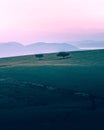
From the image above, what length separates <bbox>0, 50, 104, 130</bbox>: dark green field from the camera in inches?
1267

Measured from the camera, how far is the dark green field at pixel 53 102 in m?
32.2

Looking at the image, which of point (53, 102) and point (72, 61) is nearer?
point (53, 102)

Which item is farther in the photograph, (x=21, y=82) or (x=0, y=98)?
(x=21, y=82)

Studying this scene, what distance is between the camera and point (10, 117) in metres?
35.6

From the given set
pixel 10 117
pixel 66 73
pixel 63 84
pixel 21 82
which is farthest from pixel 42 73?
pixel 10 117

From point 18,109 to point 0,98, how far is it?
872 centimetres

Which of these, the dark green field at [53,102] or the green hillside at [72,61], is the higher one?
the green hillside at [72,61]

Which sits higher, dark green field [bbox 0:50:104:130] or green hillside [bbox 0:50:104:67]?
green hillside [bbox 0:50:104:67]

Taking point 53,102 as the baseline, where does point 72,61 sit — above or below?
above

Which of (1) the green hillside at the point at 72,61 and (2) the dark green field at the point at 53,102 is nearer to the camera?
(2) the dark green field at the point at 53,102

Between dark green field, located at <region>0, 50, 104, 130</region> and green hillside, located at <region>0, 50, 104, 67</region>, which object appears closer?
dark green field, located at <region>0, 50, 104, 130</region>

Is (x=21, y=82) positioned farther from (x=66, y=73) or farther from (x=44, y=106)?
(x=44, y=106)

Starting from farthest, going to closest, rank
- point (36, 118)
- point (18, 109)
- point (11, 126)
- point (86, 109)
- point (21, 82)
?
point (21, 82) < point (18, 109) < point (86, 109) < point (36, 118) < point (11, 126)

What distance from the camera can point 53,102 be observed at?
41844 mm
